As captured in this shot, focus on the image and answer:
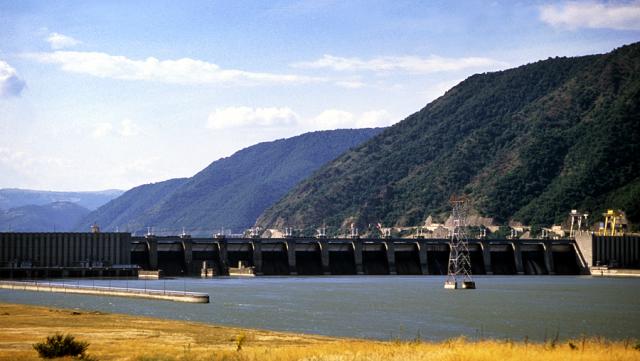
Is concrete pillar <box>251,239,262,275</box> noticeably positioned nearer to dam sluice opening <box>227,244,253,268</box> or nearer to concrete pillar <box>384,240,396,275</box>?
dam sluice opening <box>227,244,253,268</box>

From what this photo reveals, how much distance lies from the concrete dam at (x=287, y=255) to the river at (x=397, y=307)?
867 cm

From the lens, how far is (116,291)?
107 metres

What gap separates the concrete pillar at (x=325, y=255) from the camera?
16825 cm

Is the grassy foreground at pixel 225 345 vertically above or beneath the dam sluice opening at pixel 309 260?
beneath

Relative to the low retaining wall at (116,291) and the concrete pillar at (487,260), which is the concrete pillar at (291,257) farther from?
the low retaining wall at (116,291)

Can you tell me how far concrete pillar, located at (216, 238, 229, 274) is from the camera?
162250 mm

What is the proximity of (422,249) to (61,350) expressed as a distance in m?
131

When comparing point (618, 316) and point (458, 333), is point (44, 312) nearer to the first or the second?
point (458, 333)

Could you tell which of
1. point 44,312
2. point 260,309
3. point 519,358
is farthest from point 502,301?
point 519,358

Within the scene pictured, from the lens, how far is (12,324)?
216 feet

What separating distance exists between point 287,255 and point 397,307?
7037 cm

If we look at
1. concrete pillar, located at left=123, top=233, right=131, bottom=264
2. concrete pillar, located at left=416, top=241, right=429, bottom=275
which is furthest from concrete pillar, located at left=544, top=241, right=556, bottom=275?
concrete pillar, located at left=123, top=233, right=131, bottom=264

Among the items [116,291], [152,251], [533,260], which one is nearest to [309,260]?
[152,251]

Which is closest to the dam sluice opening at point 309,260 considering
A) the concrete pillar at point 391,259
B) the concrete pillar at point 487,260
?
the concrete pillar at point 391,259
